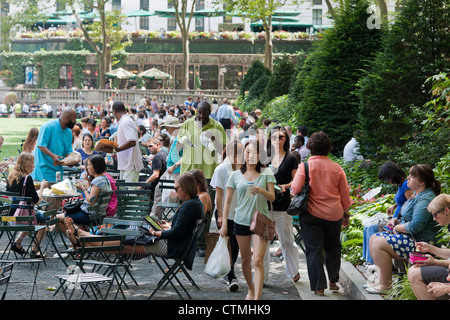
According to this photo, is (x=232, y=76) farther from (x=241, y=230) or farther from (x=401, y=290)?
(x=401, y=290)

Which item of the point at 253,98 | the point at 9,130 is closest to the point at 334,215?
the point at 253,98

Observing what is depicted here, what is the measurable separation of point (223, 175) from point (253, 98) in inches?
1196

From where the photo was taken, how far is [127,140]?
12.1 m

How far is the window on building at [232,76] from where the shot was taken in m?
70.6

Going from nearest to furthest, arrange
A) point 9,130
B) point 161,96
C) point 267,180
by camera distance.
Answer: point 267,180 < point 9,130 < point 161,96

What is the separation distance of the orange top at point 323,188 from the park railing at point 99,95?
47744 millimetres

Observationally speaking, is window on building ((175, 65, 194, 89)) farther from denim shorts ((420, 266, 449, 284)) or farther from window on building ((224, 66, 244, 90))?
denim shorts ((420, 266, 449, 284))

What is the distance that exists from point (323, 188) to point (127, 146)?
4725 millimetres

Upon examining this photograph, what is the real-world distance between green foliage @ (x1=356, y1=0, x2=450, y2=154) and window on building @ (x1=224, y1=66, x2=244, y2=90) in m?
56.2

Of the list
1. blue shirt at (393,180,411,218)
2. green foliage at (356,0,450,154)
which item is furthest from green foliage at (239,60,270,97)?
blue shirt at (393,180,411,218)

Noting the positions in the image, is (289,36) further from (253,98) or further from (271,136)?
(271,136)

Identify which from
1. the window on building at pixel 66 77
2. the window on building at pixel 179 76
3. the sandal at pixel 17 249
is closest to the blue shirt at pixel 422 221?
the sandal at pixel 17 249

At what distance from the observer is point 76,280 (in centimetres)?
724

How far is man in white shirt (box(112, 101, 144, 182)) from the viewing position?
12.0m
